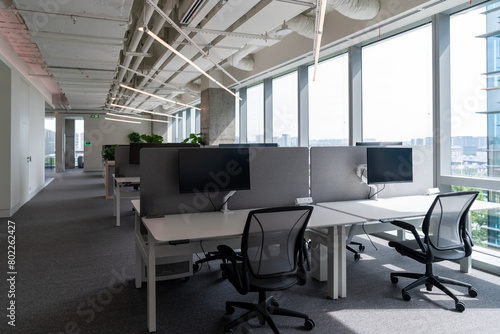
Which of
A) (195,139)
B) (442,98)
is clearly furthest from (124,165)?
(442,98)

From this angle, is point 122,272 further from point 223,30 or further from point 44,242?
point 223,30

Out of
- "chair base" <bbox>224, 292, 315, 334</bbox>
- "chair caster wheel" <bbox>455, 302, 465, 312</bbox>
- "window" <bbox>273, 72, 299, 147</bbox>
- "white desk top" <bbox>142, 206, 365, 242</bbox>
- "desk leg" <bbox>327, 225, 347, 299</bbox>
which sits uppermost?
"window" <bbox>273, 72, 299, 147</bbox>

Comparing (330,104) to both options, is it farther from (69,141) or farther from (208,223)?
(69,141)

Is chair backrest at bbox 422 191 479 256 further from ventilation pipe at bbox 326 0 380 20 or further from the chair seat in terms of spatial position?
ventilation pipe at bbox 326 0 380 20

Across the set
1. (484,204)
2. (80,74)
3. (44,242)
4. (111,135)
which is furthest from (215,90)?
(111,135)

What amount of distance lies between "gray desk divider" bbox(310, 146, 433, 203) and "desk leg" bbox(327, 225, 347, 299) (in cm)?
64

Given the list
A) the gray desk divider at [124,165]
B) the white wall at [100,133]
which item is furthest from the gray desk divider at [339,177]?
the white wall at [100,133]

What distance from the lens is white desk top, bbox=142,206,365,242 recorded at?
214cm

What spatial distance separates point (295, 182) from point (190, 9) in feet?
9.07

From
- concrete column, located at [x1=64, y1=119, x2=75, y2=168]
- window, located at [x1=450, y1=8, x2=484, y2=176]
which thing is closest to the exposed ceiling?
window, located at [x1=450, y1=8, x2=484, y2=176]

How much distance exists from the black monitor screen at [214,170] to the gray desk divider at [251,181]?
0.40 feet

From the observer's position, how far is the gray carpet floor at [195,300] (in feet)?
7.80

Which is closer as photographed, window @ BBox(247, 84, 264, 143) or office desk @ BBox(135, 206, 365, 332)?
office desk @ BBox(135, 206, 365, 332)

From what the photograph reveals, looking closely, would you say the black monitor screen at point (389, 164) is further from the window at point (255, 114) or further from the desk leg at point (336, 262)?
the window at point (255, 114)
